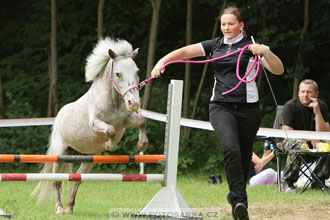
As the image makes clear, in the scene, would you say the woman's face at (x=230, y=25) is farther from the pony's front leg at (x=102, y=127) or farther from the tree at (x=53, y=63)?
the tree at (x=53, y=63)

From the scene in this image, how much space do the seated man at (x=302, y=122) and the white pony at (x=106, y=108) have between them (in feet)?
9.66

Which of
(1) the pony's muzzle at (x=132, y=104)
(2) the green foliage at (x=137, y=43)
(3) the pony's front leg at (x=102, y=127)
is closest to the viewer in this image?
(1) the pony's muzzle at (x=132, y=104)

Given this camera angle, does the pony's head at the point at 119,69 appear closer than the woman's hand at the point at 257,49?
No

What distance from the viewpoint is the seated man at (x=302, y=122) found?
25.2 feet

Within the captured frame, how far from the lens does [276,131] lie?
801 centimetres

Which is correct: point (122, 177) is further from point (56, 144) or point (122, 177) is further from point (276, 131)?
point (276, 131)

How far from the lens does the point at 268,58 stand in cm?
456

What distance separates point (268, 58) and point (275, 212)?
2091 mm

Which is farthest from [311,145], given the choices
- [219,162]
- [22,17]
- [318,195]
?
[22,17]

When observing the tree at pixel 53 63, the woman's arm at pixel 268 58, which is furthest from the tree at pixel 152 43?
the woman's arm at pixel 268 58

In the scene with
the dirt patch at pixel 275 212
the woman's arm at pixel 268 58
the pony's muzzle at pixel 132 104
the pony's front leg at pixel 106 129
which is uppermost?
the woman's arm at pixel 268 58

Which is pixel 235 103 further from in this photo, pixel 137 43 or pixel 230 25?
pixel 137 43

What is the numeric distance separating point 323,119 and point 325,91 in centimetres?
455

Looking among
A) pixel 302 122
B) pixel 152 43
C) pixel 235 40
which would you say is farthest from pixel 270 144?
pixel 152 43
